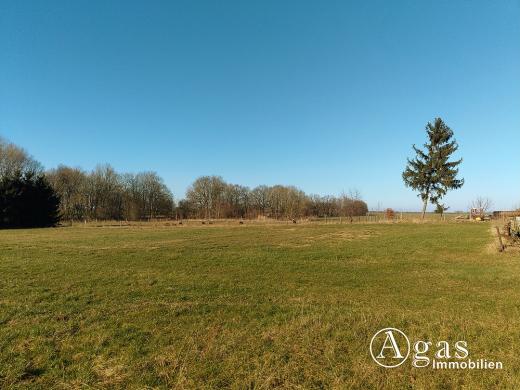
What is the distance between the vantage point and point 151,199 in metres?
93.9

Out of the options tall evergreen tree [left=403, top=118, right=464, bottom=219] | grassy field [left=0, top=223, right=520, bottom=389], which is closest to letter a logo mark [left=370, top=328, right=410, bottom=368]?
grassy field [left=0, top=223, right=520, bottom=389]

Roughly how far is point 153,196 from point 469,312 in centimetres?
9406

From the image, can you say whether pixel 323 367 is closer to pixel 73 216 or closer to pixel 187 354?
pixel 187 354

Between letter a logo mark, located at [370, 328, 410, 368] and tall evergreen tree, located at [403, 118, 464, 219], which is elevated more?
tall evergreen tree, located at [403, 118, 464, 219]

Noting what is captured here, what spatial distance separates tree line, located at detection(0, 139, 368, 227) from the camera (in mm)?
68875

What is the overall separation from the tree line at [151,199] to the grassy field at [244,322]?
56665 mm

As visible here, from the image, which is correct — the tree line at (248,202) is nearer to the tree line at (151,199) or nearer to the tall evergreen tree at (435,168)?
the tree line at (151,199)

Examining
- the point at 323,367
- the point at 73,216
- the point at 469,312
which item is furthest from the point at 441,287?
the point at 73,216

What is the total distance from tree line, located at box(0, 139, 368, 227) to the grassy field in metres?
56.7

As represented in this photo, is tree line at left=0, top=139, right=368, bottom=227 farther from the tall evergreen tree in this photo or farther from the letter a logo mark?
the letter a logo mark

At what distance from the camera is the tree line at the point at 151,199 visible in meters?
68.9

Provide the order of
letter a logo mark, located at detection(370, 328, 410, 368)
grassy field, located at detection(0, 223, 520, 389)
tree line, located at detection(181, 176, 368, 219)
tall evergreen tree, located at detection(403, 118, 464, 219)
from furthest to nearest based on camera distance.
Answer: tree line, located at detection(181, 176, 368, 219) → tall evergreen tree, located at detection(403, 118, 464, 219) → letter a logo mark, located at detection(370, 328, 410, 368) → grassy field, located at detection(0, 223, 520, 389)

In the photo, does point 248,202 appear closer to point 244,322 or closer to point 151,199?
point 151,199

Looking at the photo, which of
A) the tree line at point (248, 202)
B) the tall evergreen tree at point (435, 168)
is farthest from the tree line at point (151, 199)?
the tall evergreen tree at point (435, 168)
